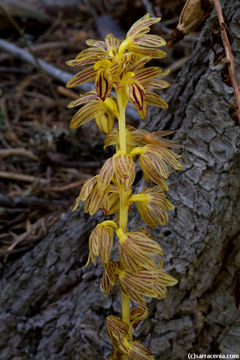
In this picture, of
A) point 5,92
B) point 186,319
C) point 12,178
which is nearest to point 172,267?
point 186,319

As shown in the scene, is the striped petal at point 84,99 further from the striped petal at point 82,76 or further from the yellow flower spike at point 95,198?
the yellow flower spike at point 95,198

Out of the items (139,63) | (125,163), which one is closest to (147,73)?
(139,63)

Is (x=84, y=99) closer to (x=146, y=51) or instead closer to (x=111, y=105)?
(x=111, y=105)

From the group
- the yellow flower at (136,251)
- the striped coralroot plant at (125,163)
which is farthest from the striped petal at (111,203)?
the yellow flower at (136,251)

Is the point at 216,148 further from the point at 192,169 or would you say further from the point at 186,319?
the point at 186,319

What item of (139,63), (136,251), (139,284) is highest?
(139,63)
